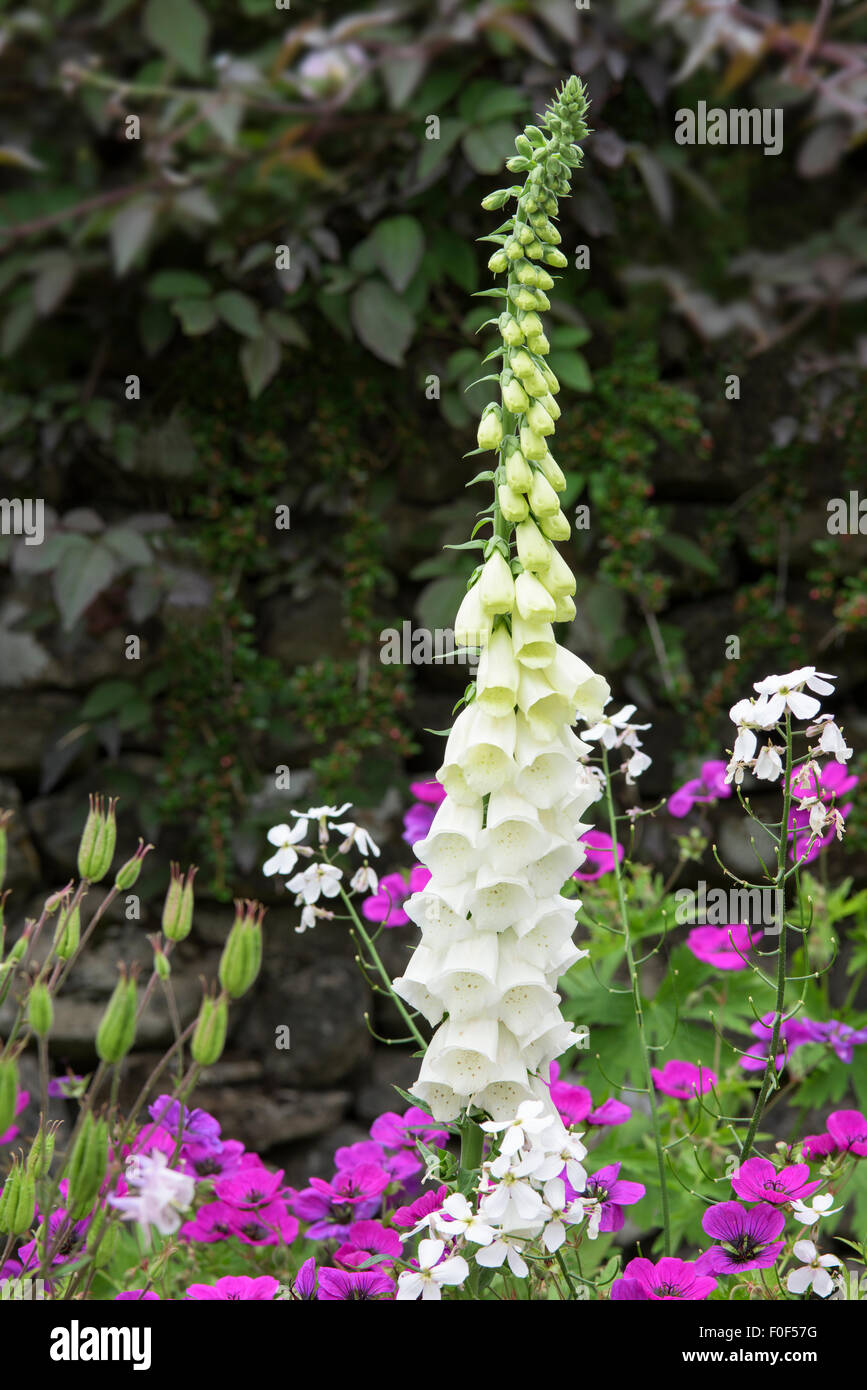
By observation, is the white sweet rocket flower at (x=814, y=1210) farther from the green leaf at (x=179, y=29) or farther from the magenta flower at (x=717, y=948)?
the green leaf at (x=179, y=29)

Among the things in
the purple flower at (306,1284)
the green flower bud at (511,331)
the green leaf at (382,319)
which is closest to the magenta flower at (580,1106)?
the purple flower at (306,1284)

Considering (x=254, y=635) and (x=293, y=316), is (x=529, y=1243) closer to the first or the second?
(x=254, y=635)

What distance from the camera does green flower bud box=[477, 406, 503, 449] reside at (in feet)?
2.97

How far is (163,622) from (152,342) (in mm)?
532

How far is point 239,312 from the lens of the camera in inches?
81.9

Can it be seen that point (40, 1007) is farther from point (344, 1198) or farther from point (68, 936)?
point (344, 1198)

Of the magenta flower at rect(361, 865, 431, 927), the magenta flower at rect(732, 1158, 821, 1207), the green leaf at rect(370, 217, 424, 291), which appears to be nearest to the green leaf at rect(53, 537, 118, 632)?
the green leaf at rect(370, 217, 424, 291)

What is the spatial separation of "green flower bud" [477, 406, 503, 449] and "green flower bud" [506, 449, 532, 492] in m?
0.03

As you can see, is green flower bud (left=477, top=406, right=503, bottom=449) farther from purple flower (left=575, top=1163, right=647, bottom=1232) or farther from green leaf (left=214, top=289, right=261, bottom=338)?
green leaf (left=214, top=289, right=261, bottom=338)

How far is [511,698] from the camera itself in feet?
2.96

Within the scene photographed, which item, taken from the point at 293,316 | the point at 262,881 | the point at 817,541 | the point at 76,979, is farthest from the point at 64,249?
the point at 817,541

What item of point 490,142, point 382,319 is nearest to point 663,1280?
point 382,319

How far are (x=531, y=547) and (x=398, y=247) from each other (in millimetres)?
1382
